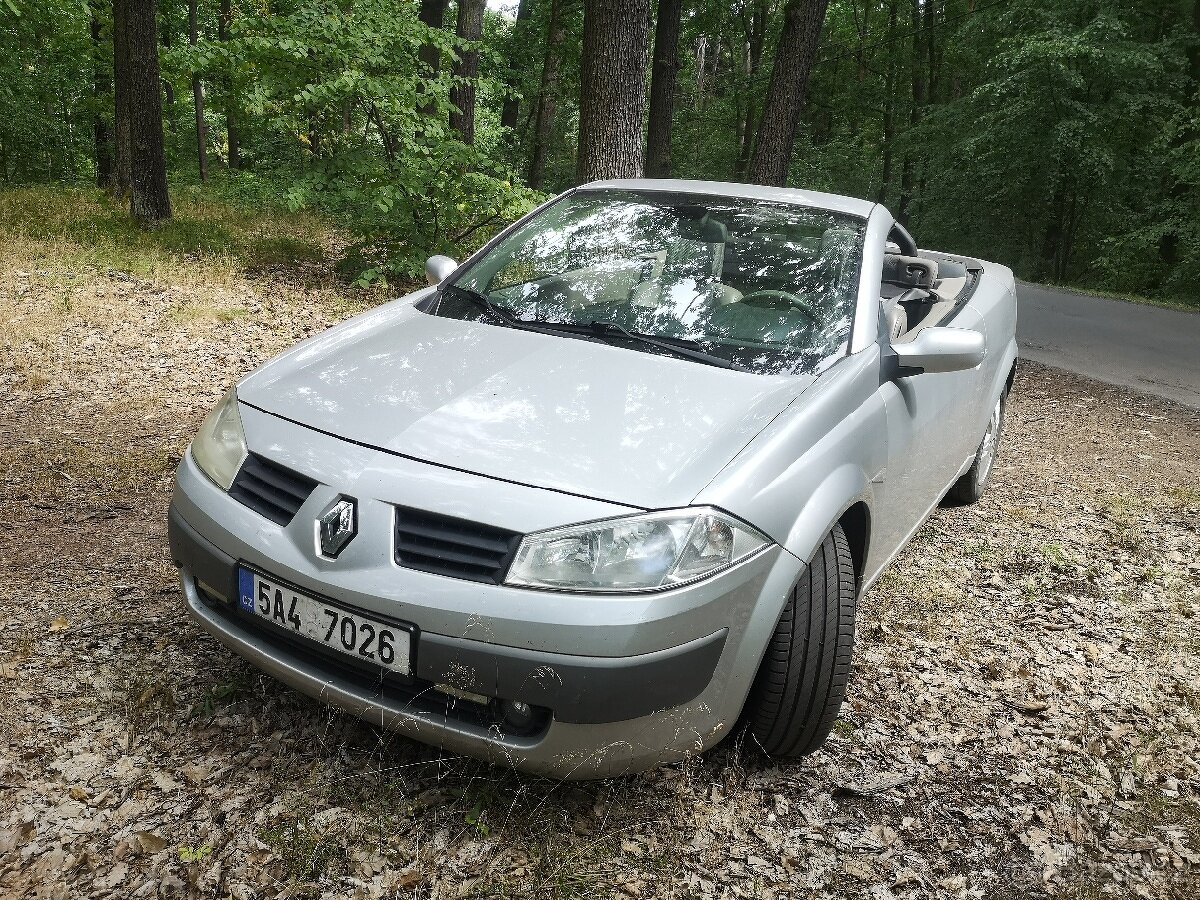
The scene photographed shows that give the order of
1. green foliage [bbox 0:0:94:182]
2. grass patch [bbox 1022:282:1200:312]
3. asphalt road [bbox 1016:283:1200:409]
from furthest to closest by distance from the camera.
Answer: green foliage [bbox 0:0:94:182]
grass patch [bbox 1022:282:1200:312]
asphalt road [bbox 1016:283:1200:409]

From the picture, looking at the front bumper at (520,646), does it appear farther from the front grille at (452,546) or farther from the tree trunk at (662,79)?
the tree trunk at (662,79)

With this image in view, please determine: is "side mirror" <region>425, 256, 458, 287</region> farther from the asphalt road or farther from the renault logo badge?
the asphalt road

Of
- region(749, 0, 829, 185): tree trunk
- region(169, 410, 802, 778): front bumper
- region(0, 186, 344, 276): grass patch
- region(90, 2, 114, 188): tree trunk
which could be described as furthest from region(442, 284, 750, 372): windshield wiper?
region(90, 2, 114, 188): tree trunk

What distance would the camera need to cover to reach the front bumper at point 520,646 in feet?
6.84

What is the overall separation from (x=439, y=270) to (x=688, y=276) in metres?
1.01

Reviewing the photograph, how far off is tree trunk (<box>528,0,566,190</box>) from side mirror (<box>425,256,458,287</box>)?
596 inches

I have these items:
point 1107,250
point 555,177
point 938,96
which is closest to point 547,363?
point 1107,250

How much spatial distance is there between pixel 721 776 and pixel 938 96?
33.1 metres

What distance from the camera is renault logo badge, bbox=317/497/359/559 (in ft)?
7.27

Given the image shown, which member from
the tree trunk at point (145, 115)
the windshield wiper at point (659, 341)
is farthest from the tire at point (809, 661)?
the tree trunk at point (145, 115)

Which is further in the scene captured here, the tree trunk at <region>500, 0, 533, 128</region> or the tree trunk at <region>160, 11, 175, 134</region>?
the tree trunk at <region>500, 0, 533, 128</region>

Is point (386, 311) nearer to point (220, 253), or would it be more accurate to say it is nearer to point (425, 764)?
point (425, 764)

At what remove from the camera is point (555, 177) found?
2664 cm

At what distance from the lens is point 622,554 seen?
2141 mm
